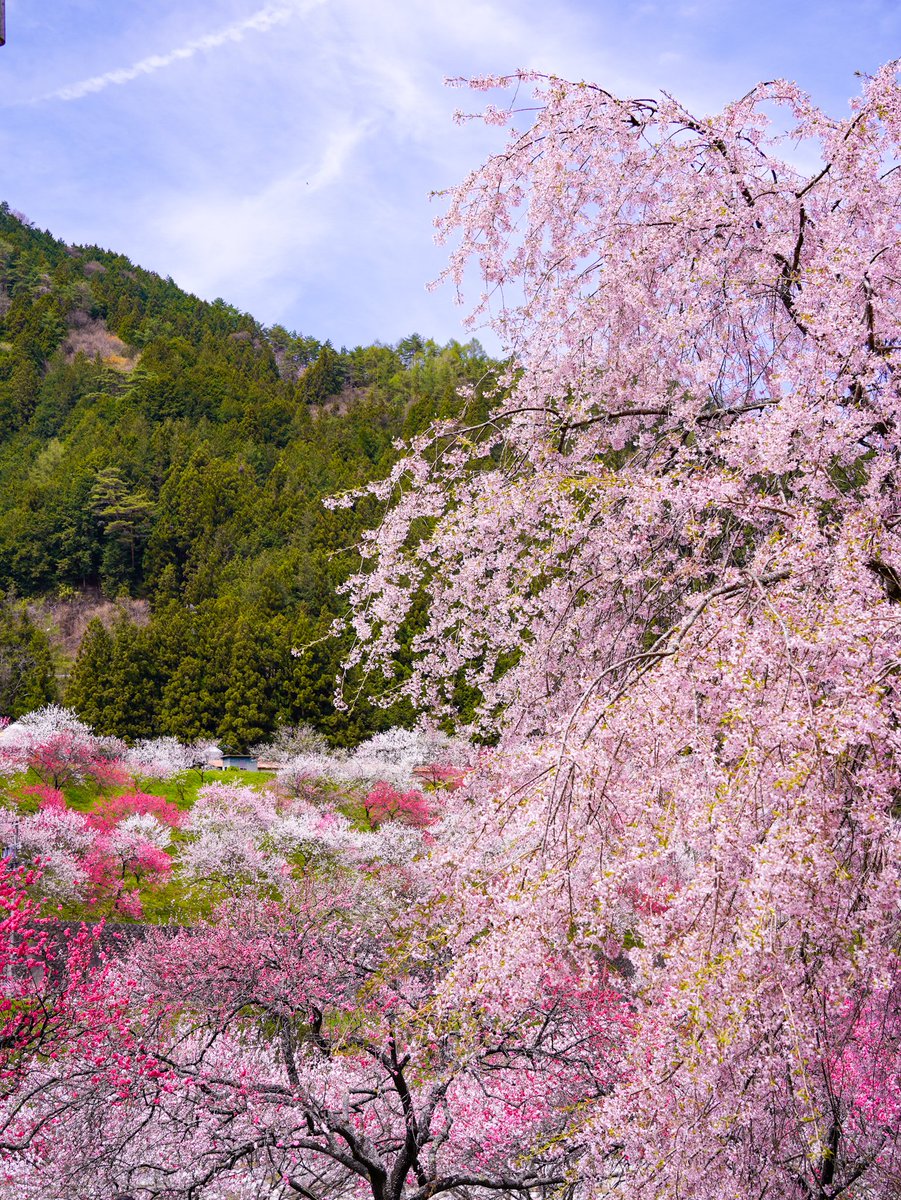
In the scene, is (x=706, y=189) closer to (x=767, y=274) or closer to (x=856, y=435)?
(x=767, y=274)

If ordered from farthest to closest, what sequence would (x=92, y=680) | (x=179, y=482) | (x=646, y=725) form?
1. (x=179, y=482)
2. (x=92, y=680)
3. (x=646, y=725)

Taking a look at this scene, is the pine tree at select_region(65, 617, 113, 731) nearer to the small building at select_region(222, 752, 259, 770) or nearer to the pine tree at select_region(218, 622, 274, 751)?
the pine tree at select_region(218, 622, 274, 751)

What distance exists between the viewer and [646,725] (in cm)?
263

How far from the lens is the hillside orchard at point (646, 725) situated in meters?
Answer: 2.28

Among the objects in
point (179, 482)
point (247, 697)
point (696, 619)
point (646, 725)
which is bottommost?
point (646, 725)

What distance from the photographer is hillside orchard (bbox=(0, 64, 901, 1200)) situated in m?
2.28

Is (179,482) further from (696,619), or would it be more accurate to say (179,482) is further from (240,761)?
(696,619)

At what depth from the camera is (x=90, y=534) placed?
179ft

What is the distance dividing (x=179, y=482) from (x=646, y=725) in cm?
5530

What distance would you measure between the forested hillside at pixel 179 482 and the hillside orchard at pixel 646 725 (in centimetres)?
1119

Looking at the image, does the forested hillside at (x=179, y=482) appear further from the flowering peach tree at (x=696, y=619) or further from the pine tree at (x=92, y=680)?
the flowering peach tree at (x=696, y=619)

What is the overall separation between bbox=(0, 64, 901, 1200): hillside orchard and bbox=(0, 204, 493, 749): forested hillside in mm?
11189

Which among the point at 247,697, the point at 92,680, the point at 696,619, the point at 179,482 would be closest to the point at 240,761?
the point at 247,697

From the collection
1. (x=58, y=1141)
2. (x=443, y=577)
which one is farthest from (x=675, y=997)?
(x=58, y=1141)
